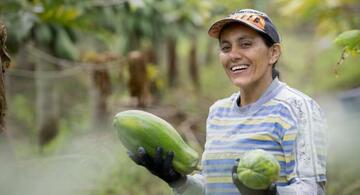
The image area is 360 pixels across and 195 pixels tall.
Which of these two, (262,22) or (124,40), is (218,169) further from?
(124,40)

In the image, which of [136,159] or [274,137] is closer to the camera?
[274,137]

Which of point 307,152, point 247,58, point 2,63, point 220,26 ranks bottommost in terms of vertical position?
point 307,152

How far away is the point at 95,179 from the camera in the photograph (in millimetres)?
5355

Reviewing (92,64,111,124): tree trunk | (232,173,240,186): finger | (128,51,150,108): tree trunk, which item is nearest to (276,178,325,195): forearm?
(232,173,240,186): finger

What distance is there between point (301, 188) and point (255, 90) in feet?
1.34

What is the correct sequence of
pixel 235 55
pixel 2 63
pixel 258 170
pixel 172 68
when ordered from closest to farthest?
pixel 258 170, pixel 235 55, pixel 2 63, pixel 172 68

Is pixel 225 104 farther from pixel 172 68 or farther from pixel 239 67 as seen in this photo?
pixel 172 68

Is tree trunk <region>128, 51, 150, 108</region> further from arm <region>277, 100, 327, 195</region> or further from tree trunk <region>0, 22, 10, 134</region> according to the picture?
arm <region>277, 100, 327, 195</region>

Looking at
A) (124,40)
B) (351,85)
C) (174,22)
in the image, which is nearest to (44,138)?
(124,40)

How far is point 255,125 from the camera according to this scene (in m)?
1.95

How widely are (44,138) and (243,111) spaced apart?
576 centimetres

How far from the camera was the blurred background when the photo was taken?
17.5 ft

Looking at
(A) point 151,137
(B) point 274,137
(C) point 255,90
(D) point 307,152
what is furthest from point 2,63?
(D) point 307,152

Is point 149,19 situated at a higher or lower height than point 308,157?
higher
